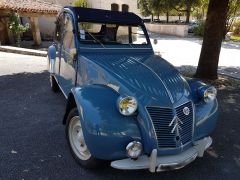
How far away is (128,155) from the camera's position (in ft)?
10.4

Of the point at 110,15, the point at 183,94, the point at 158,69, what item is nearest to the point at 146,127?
the point at 183,94

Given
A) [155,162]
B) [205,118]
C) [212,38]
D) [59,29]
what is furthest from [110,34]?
[212,38]

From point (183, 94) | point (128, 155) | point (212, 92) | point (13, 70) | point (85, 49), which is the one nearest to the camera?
point (128, 155)

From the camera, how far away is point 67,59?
5180mm

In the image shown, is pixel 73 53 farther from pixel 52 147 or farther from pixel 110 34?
pixel 52 147

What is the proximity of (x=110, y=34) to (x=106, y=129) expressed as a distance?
2.48 metres

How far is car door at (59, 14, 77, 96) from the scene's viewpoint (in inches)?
190

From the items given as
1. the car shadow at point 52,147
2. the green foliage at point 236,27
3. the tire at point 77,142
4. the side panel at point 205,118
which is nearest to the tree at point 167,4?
the green foliage at point 236,27

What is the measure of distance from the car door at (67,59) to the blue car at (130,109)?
0.07 feet

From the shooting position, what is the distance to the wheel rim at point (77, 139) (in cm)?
378

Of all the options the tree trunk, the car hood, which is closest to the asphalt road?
the car hood

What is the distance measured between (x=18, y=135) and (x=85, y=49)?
177 centimetres

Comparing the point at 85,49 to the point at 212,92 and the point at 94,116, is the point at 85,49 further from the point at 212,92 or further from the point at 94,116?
the point at 212,92

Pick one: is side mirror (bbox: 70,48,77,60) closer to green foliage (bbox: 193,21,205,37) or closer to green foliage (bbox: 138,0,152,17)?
green foliage (bbox: 193,21,205,37)
